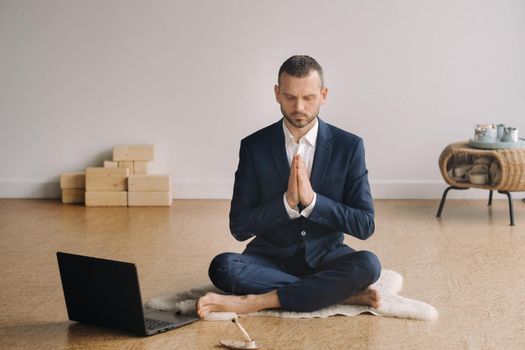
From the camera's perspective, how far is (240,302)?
11.6ft

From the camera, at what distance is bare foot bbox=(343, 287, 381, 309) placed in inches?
140

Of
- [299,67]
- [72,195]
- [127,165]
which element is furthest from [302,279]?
[72,195]

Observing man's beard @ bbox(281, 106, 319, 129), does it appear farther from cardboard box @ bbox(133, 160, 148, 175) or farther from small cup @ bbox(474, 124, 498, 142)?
cardboard box @ bbox(133, 160, 148, 175)

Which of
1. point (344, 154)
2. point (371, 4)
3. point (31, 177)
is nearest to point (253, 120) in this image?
point (371, 4)

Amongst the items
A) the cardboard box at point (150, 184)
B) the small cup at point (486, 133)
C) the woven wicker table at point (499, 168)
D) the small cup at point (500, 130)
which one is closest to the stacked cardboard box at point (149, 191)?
the cardboard box at point (150, 184)

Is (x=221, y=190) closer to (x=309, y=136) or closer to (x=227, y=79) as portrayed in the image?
(x=227, y=79)

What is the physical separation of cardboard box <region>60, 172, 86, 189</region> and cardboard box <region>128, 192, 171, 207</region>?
378 mm

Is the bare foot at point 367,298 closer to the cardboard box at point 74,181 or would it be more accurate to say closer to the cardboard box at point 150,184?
the cardboard box at point 150,184

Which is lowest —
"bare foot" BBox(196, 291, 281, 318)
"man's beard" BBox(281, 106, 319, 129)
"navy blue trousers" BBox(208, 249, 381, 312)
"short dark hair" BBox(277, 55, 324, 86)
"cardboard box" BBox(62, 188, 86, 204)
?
"cardboard box" BBox(62, 188, 86, 204)

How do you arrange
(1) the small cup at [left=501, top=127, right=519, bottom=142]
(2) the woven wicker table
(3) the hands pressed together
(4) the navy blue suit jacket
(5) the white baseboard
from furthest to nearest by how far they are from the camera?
(5) the white baseboard, (1) the small cup at [left=501, top=127, right=519, bottom=142], (2) the woven wicker table, (4) the navy blue suit jacket, (3) the hands pressed together

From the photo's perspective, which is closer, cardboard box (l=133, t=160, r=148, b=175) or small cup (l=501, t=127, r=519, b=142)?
small cup (l=501, t=127, r=519, b=142)

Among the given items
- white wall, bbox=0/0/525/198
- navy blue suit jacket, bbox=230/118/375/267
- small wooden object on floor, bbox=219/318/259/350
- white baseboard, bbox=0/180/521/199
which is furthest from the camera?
white baseboard, bbox=0/180/521/199

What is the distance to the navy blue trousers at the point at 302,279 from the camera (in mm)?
3527

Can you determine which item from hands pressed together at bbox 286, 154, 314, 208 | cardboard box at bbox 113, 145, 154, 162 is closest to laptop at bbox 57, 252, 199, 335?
hands pressed together at bbox 286, 154, 314, 208
